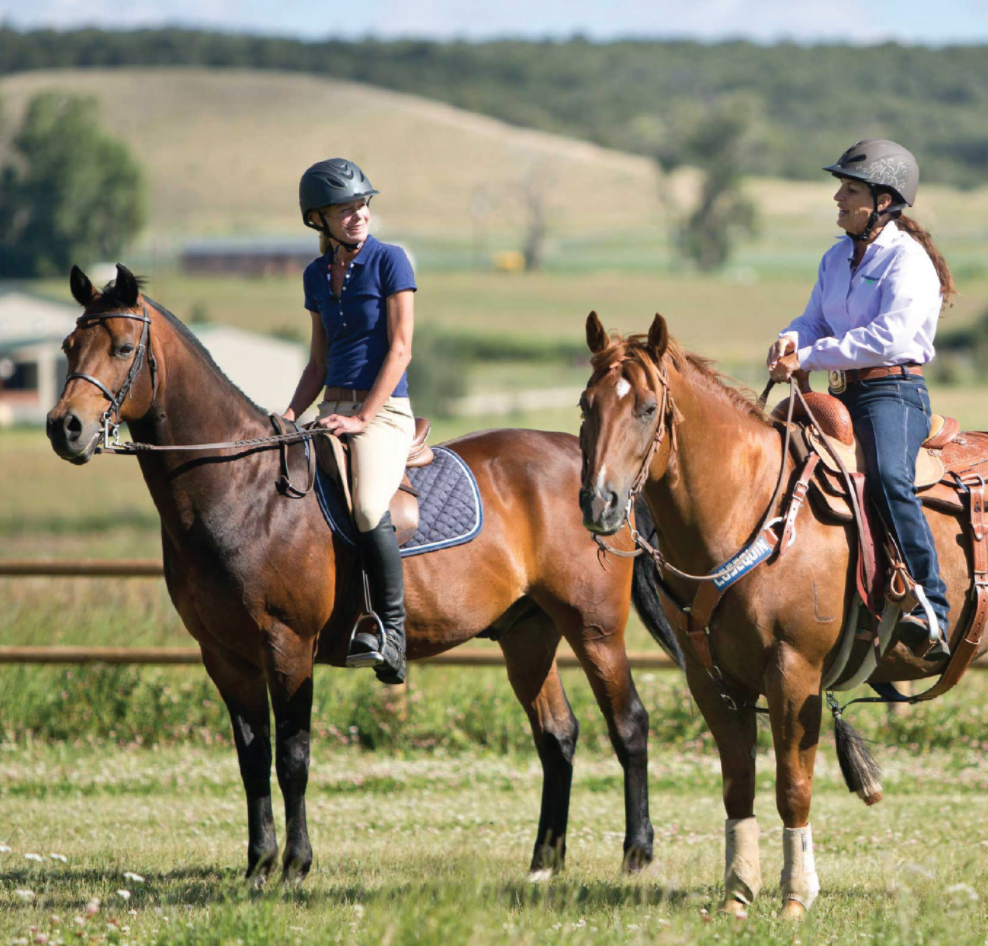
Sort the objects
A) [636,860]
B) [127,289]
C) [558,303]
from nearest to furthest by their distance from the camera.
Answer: [127,289], [636,860], [558,303]

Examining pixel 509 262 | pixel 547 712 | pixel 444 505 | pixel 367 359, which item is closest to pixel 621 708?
pixel 547 712

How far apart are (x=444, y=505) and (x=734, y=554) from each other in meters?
1.95

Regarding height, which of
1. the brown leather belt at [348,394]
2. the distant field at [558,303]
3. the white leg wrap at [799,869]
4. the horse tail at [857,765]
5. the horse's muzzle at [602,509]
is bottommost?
the white leg wrap at [799,869]

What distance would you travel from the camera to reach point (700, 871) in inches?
244

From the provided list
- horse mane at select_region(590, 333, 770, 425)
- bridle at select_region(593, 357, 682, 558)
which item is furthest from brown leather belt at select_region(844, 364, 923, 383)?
bridle at select_region(593, 357, 682, 558)

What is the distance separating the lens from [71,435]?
517cm

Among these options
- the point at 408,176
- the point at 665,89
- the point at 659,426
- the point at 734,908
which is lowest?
the point at 734,908

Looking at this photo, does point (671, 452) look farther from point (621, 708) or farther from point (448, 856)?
point (448, 856)

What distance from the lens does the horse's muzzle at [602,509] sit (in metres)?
4.27

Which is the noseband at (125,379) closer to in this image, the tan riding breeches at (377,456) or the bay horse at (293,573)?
the bay horse at (293,573)

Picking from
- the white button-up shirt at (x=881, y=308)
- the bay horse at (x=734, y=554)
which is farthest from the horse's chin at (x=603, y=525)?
the white button-up shirt at (x=881, y=308)

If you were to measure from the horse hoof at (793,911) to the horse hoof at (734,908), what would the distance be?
150mm

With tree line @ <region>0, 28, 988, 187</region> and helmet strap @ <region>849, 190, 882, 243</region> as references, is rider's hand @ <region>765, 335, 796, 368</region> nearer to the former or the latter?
helmet strap @ <region>849, 190, 882, 243</region>

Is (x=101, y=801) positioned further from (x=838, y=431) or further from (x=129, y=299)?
(x=838, y=431)
